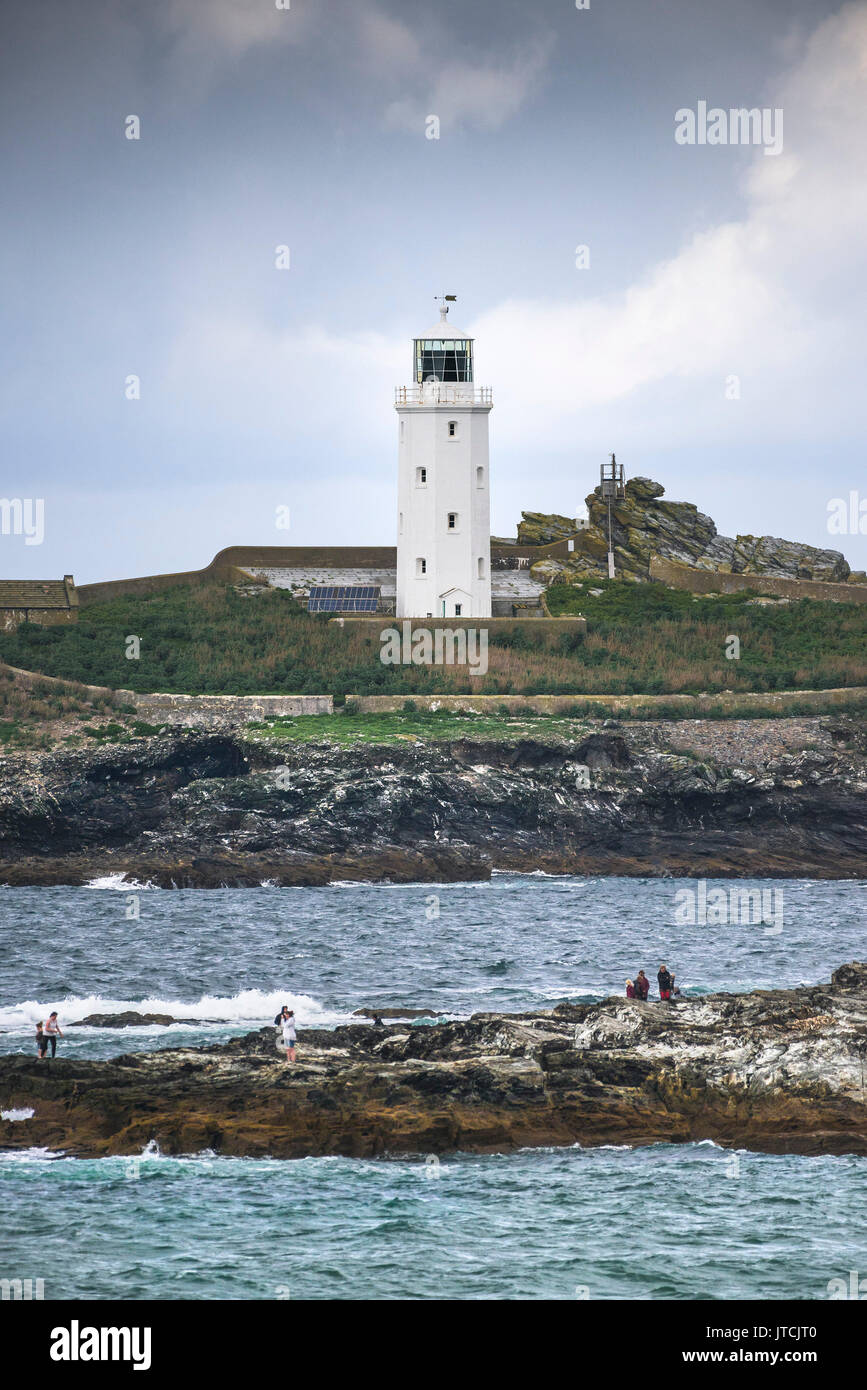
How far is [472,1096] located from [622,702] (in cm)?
4328

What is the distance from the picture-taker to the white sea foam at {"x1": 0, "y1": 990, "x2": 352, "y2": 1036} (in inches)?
1281

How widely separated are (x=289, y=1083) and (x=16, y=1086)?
3.92 meters

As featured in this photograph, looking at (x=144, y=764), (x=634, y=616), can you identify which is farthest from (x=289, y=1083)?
(x=634, y=616)

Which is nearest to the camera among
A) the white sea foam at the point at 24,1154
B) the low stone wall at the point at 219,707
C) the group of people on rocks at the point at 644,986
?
the white sea foam at the point at 24,1154

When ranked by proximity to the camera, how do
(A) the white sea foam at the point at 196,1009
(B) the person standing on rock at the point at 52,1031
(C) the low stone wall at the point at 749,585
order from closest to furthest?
(B) the person standing on rock at the point at 52,1031, (A) the white sea foam at the point at 196,1009, (C) the low stone wall at the point at 749,585

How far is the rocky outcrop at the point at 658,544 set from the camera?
279 ft

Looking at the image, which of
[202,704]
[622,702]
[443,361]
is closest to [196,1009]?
[202,704]

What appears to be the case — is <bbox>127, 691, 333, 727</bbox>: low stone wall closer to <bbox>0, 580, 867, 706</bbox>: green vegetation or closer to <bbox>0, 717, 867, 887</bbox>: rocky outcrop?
<bbox>0, 580, 867, 706</bbox>: green vegetation

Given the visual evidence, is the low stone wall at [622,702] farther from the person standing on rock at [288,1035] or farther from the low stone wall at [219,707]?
the person standing on rock at [288,1035]

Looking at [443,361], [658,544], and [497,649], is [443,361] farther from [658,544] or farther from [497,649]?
[658,544]

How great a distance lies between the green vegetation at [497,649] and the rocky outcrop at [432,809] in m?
6.83

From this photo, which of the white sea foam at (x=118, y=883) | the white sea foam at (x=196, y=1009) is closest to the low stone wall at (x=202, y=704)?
the white sea foam at (x=118, y=883)

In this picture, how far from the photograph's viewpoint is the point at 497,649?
2849 inches
